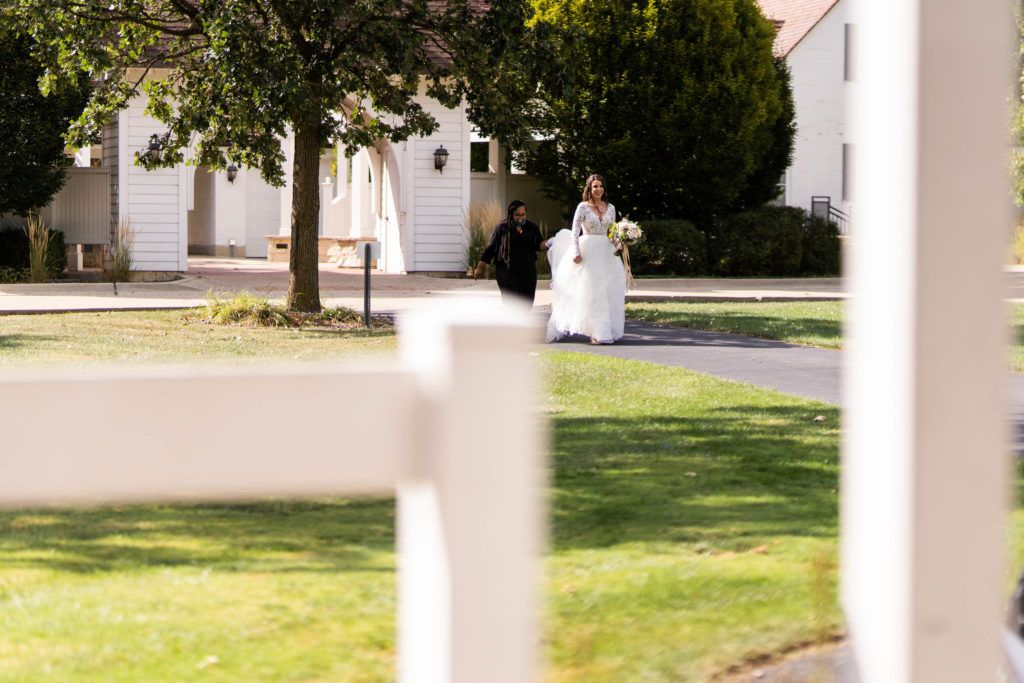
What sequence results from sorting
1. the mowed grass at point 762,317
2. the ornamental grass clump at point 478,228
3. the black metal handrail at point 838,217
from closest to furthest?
the mowed grass at point 762,317
the ornamental grass clump at point 478,228
the black metal handrail at point 838,217

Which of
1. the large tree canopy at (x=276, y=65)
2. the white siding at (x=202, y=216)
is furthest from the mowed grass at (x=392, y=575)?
the white siding at (x=202, y=216)

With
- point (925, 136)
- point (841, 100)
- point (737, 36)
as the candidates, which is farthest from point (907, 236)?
point (841, 100)

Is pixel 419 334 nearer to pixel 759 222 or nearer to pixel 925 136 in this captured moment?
pixel 925 136

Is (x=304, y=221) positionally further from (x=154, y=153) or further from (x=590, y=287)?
(x=590, y=287)

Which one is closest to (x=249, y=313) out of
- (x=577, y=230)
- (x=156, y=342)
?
(x=156, y=342)

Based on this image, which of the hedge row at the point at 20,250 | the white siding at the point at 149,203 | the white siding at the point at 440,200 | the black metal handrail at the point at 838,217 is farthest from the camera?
the black metal handrail at the point at 838,217

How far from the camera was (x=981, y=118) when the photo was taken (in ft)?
3.65

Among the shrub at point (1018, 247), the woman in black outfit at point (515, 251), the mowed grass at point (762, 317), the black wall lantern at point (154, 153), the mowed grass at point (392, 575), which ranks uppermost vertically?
the black wall lantern at point (154, 153)

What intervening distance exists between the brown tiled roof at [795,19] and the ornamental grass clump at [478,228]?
33.8ft

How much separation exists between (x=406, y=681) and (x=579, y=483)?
17.9ft

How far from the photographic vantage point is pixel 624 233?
13898mm

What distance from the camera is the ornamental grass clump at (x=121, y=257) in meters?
22.9

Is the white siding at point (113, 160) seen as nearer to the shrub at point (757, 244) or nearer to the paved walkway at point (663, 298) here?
the paved walkway at point (663, 298)

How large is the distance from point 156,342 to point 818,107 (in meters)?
23.7
